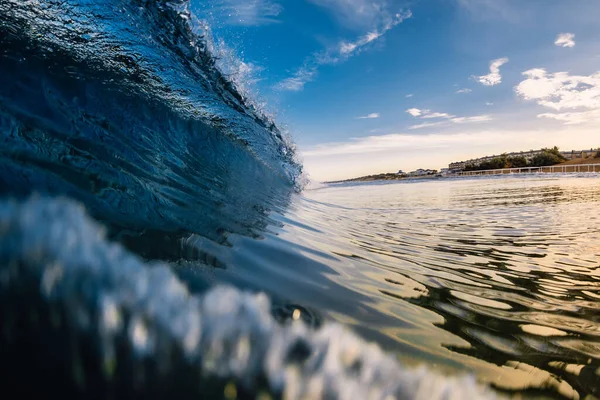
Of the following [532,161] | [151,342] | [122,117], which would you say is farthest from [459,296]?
[532,161]

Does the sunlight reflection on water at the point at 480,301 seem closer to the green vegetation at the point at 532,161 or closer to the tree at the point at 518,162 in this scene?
the green vegetation at the point at 532,161

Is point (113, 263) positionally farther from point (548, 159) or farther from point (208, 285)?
point (548, 159)

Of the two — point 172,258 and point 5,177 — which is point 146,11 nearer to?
point 5,177

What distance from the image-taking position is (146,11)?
3684 mm

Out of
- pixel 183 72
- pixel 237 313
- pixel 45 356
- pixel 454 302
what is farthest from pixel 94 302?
pixel 183 72

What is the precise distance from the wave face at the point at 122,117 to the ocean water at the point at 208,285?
0.07 feet

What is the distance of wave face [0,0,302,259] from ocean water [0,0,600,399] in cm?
2

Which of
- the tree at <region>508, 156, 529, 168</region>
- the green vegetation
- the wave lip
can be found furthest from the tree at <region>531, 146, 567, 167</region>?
the wave lip

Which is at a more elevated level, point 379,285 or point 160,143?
point 160,143

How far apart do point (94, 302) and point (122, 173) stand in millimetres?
1469

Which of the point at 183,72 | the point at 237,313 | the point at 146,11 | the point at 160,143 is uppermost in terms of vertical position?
the point at 146,11

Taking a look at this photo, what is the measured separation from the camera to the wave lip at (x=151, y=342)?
0.71 m

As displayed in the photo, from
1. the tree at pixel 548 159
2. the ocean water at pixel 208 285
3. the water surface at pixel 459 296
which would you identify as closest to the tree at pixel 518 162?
the tree at pixel 548 159

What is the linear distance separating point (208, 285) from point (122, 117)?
2.66 m
